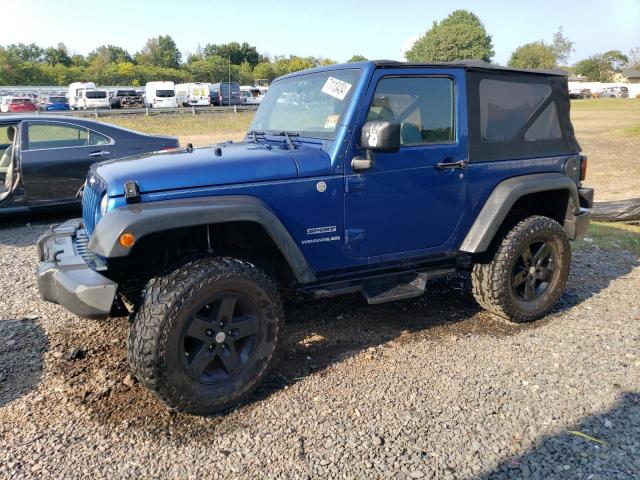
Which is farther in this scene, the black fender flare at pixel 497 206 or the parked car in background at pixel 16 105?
the parked car in background at pixel 16 105

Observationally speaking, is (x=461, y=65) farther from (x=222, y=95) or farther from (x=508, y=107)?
(x=222, y=95)

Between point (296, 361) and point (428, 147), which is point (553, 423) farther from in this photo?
point (428, 147)

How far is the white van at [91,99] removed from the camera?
41969 millimetres

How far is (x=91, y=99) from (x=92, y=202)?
44.0 metres

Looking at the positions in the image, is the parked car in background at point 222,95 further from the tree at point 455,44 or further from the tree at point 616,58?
the tree at point 616,58

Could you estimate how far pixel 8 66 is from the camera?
70.6m

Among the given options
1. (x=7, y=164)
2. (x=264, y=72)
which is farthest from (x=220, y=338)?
(x=264, y=72)

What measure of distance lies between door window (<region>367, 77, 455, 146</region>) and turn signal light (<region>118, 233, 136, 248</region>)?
5.68 ft

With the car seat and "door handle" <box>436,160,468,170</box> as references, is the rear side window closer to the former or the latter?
"door handle" <box>436,160,468,170</box>

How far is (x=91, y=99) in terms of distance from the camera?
1671 inches

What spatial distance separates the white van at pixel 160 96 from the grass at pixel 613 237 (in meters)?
41.8

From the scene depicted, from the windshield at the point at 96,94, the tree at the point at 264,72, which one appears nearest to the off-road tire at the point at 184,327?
the windshield at the point at 96,94

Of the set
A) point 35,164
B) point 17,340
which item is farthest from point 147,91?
point 17,340

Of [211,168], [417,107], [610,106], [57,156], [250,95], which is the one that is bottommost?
[211,168]
